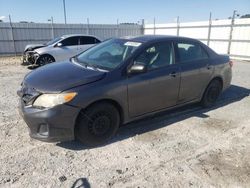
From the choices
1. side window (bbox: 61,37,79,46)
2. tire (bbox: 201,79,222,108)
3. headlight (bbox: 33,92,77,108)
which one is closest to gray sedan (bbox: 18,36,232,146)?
headlight (bbox: 33,92,77,108)

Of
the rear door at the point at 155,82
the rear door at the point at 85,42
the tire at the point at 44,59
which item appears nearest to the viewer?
the rear door at the point at 155,82

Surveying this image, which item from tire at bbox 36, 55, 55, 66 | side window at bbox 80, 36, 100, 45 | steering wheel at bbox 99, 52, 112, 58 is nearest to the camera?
steering wheel at bbox 99, 52, 112, 58

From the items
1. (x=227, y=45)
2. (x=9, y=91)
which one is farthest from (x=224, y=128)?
(x=227, y=45)

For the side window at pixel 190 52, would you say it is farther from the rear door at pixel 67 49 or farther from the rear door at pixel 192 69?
the rear door at pixel 67 49

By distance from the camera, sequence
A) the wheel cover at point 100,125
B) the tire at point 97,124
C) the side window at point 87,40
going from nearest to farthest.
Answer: the tire at point 97,124 → the wheel cover at point 100,125 → the side window at point 87,40

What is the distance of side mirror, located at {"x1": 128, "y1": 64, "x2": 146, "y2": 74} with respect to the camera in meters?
3.97

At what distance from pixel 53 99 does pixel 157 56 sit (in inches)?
80.3

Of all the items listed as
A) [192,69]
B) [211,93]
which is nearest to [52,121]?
[192,69]

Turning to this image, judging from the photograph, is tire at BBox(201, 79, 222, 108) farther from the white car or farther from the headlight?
the white car

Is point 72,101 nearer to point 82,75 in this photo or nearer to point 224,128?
point 82,75

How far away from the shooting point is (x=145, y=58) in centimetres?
434

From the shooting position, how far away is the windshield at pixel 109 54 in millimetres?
4191

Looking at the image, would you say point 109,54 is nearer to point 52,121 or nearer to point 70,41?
point 52,121

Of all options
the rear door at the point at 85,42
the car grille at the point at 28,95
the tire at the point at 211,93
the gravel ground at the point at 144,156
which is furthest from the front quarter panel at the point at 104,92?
the rear door at the point at 85,42
